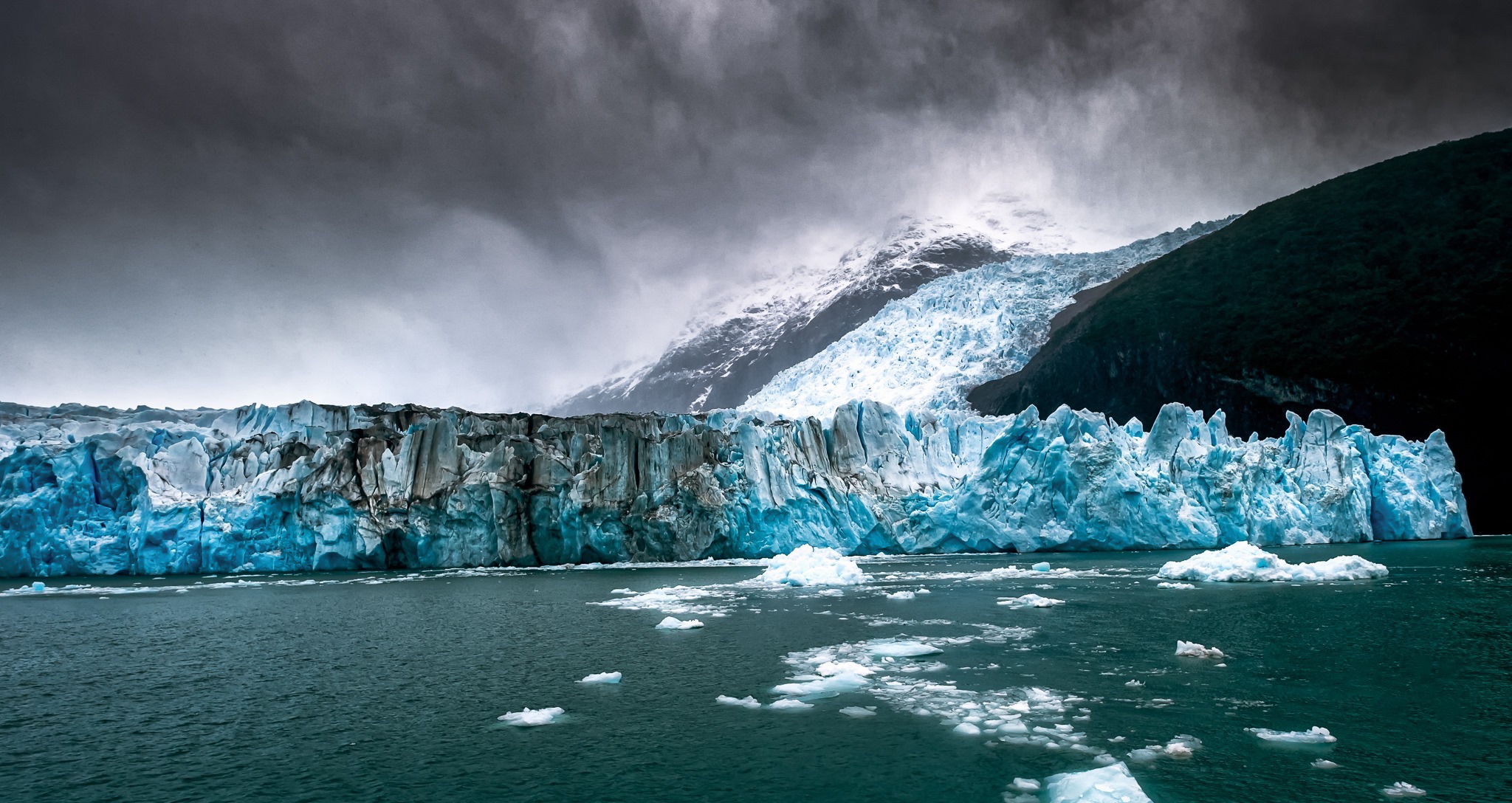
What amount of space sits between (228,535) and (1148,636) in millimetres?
32664

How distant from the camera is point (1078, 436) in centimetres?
3438

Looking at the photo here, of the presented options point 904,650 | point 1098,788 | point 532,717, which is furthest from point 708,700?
point 1098,788

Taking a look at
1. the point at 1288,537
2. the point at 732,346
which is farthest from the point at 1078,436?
the point at 732,346

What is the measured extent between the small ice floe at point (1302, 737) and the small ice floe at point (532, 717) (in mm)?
7206

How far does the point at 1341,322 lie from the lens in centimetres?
5400

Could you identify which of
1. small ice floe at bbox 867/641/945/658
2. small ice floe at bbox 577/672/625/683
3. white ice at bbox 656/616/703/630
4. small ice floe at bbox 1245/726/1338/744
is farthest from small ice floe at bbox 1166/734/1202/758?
white ice at bbox 656/616/703/630

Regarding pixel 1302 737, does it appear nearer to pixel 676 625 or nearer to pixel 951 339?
pixel 676 625

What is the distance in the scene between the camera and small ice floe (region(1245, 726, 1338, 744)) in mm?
7582

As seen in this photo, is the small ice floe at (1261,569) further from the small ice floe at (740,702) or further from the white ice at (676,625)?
the small ice floe at (740,702)

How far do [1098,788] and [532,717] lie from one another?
5847 mm

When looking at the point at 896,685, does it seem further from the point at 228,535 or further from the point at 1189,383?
the point at 1189,383

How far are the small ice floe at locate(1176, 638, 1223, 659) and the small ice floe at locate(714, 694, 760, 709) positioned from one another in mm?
6208

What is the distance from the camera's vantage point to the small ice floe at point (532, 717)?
889 centimetres

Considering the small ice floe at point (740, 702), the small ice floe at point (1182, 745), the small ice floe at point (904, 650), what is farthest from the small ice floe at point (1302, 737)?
the small ice floe at point (740, 702)
